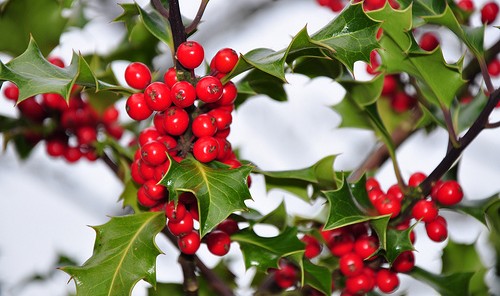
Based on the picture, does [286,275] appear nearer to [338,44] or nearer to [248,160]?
[248,160]

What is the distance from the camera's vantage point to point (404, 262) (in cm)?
101

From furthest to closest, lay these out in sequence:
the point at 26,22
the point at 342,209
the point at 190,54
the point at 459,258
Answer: the point at 459,258 → the point at 26,22 → the point at 342,209 → the point at 190,54

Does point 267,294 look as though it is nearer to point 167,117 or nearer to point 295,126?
point 167,117

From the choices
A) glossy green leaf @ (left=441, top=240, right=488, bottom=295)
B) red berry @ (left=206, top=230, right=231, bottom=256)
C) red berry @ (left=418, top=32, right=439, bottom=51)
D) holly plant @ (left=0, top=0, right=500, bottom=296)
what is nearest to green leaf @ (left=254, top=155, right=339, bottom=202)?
holly plant @ (left=0, top=0, right=500, bottom=296)

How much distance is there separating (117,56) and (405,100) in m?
0.66

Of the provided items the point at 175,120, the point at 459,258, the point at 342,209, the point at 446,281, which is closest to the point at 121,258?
the point at 175,120

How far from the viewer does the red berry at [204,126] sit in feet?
2.71

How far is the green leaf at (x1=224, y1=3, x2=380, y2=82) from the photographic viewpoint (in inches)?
30.9

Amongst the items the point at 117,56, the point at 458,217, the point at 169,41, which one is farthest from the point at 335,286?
the point at 458,217

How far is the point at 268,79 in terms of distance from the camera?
969 mm

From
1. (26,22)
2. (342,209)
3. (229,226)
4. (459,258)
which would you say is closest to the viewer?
(342,209)

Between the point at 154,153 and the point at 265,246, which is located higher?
the point at 154,153

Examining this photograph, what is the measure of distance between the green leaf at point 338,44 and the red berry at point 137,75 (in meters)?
0.12

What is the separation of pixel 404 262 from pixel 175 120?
1.44 feet
